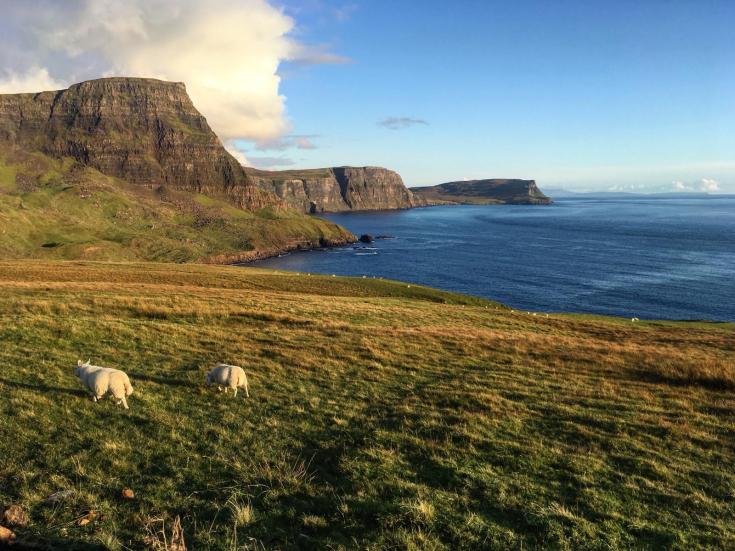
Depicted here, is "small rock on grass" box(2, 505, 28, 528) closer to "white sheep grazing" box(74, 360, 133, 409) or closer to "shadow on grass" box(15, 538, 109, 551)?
"shadow on grass" box(15, 538, 109, 551)

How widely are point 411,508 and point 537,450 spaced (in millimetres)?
5244

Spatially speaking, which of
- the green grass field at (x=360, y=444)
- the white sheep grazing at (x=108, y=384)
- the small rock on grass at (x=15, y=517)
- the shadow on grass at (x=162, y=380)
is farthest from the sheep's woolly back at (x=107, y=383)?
the small rock on grass at (x=15, y=517)

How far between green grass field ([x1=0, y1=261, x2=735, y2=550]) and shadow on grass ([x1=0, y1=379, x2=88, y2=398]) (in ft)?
0.36

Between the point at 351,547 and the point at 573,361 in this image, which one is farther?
the point at 573,361

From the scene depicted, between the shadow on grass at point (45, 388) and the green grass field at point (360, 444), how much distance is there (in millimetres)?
110

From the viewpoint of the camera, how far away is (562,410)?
15.6 m

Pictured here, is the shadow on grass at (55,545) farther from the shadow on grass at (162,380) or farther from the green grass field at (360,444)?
the shadow on grass at (162,380)

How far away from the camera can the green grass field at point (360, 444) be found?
834cm

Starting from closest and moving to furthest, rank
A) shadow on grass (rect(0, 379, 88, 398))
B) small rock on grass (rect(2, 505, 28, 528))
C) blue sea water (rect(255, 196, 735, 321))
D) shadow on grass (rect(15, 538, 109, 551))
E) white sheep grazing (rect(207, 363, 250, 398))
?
1. shadow on grass (rect(15, 538, 109, 551))
2. small rock on grass (rect(2, 505, 28, 528))
3. shadow on grass (rect(0, 379, 88, 398))
4. white sheep grazing (rect(207, 363, 250, 398))
5. blue sea water (rect(255, 196, 735, 321))

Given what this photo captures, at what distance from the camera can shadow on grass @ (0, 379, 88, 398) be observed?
14288 mm

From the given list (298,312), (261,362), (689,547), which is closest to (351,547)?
(689,547)

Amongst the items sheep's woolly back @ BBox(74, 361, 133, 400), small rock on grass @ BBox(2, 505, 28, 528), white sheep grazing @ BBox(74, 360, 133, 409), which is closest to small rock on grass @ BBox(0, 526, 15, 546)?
small rock on grass @ BBox(2, 505, 28, 528)

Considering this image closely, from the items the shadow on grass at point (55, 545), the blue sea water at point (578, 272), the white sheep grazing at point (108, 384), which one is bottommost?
the blue sea water at point (578, 272)

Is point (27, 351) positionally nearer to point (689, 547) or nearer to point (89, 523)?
point (89, 523)
